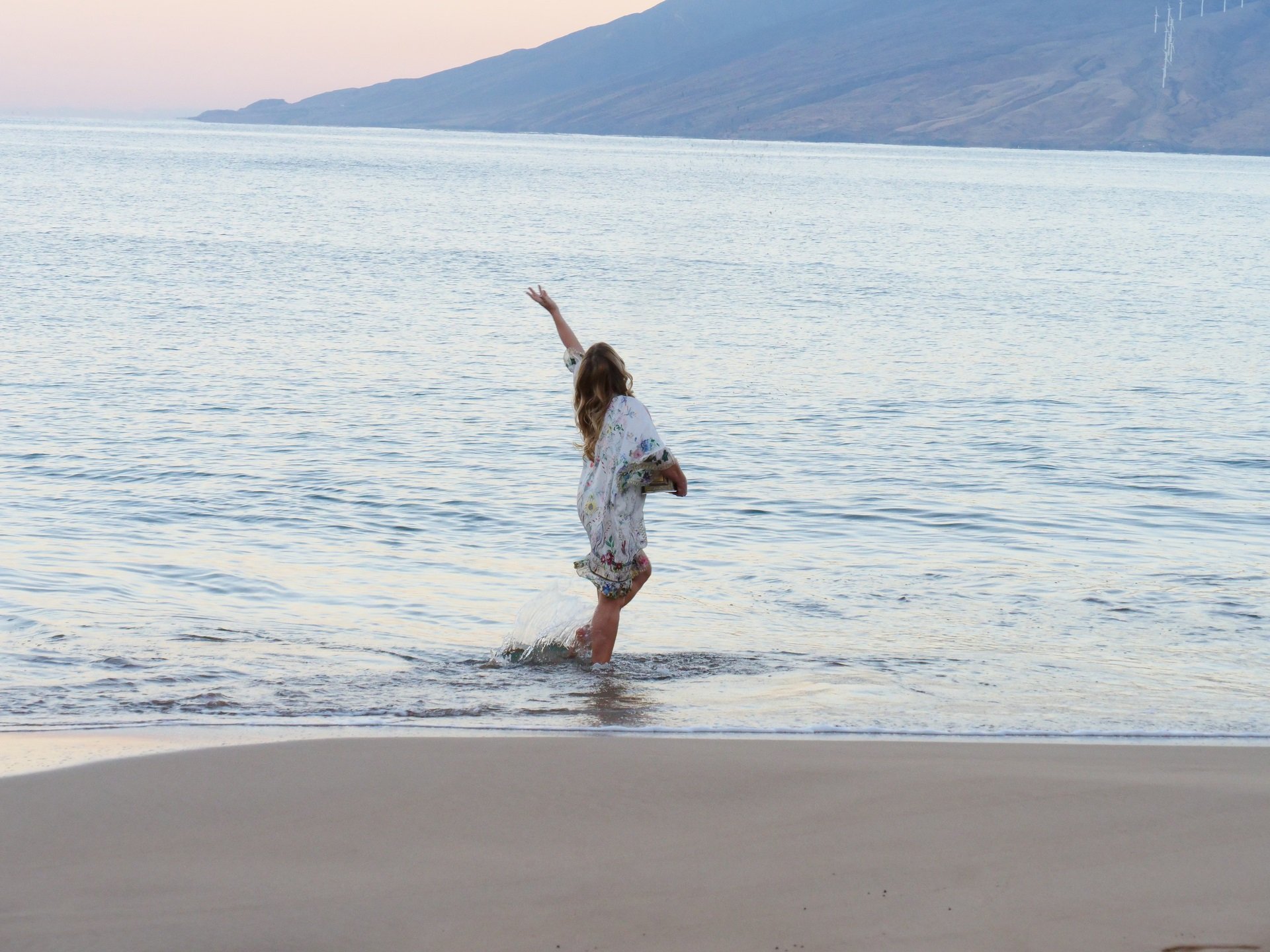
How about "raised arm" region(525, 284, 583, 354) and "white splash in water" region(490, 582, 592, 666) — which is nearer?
"raised arm" region(525, 284, 583, 354)

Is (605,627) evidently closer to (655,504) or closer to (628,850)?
(628,850)

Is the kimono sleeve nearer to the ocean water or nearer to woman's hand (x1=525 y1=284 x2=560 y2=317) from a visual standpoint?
woman's hand (x1=525 y1=284 x2=560 y2=317)

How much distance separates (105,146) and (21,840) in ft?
627

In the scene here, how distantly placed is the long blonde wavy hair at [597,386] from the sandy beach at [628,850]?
199 cm

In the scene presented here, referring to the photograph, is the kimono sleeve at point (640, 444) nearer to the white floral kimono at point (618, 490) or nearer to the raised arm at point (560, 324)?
the white floral kimono at point (618, 490)

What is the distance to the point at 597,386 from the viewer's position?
267 inches

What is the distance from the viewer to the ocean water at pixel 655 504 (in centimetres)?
684

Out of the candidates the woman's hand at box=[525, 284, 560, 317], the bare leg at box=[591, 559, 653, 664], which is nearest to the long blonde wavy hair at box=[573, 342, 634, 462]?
the woman's hand at box=[525, 284, 560, 317]

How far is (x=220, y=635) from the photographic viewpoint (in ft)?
25.5

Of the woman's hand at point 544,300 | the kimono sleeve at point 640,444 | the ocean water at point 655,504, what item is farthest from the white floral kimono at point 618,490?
the ocean water at point 655,504

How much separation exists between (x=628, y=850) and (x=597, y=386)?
2993mm

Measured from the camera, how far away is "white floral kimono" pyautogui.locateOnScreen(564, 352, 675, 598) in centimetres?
680

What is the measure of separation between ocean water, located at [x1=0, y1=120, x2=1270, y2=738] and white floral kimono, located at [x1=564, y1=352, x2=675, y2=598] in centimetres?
59

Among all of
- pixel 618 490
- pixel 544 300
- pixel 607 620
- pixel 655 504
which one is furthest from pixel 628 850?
pixel 655 504
